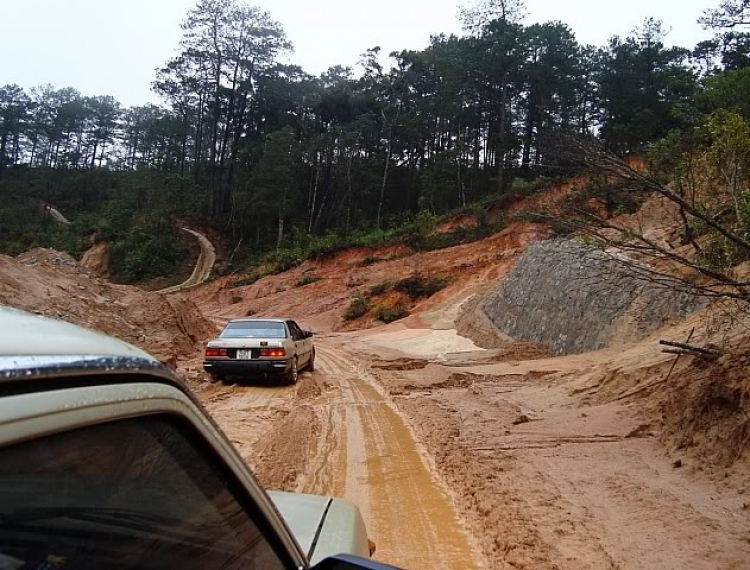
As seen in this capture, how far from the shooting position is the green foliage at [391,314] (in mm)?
30881

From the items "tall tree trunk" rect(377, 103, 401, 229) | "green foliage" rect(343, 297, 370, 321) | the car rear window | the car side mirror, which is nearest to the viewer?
the car side mirror

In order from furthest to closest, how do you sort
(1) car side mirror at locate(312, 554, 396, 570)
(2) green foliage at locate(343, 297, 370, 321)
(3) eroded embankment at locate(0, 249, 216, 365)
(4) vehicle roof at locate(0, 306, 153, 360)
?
(2) green foliage at locate(343, 297, 370, 321), (3) eroded embankment at locate(0, 249, 216, 365), (1) car side mirror at locate(312, 554, 396, 570), (4) vehicle roof at locate(0, 306, 153, 360)

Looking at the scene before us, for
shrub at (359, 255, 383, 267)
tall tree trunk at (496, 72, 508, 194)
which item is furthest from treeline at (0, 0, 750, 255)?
shrub at (359, 255, 383, 267)

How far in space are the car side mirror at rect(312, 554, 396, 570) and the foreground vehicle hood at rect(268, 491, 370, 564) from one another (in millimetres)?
452

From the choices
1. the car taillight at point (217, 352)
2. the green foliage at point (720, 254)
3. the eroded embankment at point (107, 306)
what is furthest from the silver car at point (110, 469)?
the eroded embankment at point (107, 306)

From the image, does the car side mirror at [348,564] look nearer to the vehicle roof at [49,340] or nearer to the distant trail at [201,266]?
the vehicle roof at [49,340]

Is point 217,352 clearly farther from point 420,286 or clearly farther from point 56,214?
point 56,214

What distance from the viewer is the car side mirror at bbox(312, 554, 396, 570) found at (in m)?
1.36

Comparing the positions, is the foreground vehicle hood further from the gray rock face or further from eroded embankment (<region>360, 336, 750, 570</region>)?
the gray rock face

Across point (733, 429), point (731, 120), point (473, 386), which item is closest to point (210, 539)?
point (733, 429)

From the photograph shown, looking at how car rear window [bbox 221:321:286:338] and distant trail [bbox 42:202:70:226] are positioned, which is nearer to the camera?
car rear window [bbox 221:321:286:338]

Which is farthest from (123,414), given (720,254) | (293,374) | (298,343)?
(298,343)

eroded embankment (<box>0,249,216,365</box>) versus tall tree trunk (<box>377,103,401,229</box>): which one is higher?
tall tree trunk (<box>377,103,401,229</box>)

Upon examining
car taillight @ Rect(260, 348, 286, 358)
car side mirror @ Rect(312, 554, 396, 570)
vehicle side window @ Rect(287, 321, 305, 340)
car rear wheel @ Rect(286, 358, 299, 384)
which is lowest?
car rear wheel @ Rect(286, 358, 299, 384)
